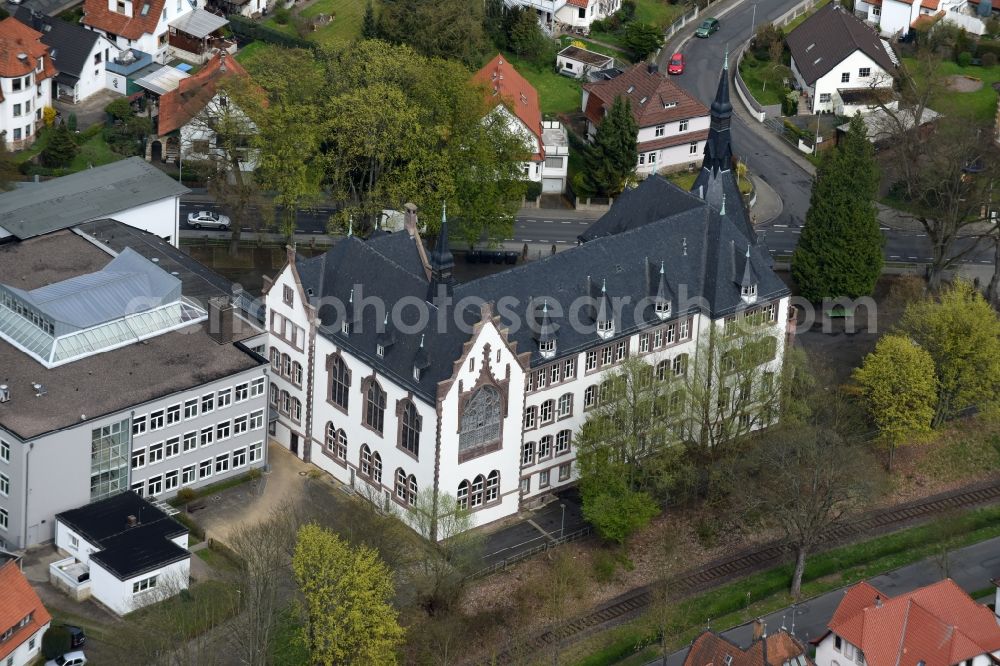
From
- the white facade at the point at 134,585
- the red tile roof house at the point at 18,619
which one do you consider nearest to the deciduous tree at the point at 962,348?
the white facade at the point at 134,585

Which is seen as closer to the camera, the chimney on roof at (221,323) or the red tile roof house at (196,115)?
the chimney on roof at (221,323)

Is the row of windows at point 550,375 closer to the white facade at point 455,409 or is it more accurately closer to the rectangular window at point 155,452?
the white facade at point 455,409

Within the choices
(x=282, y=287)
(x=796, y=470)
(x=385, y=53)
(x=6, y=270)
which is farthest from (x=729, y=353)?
(x=6, y=270)

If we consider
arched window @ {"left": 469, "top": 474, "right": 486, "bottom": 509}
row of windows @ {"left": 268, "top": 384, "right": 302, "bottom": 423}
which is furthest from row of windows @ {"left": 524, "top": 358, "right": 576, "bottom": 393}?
row of windows @ {"left": 268, "top": 384, "right": 302, "bottom": 423}

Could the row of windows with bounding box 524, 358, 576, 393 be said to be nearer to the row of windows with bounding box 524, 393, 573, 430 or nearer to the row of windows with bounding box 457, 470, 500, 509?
the row of windows with bounding box 524, 393, 573, 430

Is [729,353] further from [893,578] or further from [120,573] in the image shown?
[120,573]

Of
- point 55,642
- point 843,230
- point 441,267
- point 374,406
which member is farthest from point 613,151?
point 55,642

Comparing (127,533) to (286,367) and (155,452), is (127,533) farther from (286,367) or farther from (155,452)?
(286,367)
